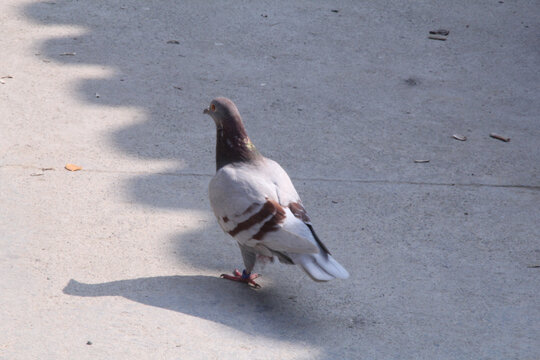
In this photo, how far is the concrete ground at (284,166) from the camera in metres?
3.18

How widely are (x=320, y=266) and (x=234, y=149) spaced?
74cm

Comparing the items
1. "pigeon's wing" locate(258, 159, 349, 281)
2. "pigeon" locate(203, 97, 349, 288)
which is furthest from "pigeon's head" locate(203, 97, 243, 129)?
"pigeon's wing" locate(258, 159, 349, 281)

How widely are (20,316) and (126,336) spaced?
0.47 meters

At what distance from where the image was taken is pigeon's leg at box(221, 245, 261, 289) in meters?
3.48

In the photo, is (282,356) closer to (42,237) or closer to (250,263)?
(250,263)

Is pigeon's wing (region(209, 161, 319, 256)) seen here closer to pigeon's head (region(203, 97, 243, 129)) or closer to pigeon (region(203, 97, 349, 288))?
pigeon (region(203, 97, 349, 288))

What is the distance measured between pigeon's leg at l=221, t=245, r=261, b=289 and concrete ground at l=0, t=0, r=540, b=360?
4cm

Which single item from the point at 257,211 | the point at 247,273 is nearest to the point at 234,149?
the point at 257,211

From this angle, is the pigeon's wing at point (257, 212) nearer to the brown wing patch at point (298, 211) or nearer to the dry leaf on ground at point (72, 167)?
the brown wing patch at point (298, 211)

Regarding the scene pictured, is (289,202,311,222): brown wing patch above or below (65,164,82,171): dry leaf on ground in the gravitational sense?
above

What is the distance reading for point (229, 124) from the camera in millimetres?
3613

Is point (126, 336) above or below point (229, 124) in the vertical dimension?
below

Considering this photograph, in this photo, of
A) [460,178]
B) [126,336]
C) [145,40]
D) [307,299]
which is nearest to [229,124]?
[307,299]

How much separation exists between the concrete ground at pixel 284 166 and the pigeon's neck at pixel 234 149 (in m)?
0.53
